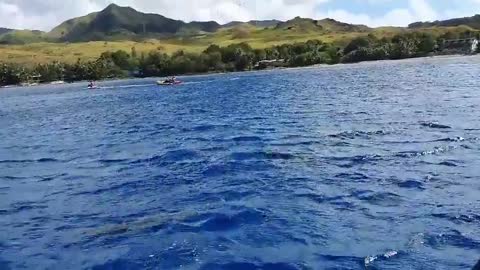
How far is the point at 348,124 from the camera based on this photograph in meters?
47.3

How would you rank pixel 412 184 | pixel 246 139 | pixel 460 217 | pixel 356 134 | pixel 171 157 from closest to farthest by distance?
1. pixel 460 217
2. pixel 412 184
3. pixel 171 157
4. pixel 356 134
5. pixel 246 139

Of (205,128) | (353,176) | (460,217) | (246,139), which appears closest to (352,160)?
(353,176)

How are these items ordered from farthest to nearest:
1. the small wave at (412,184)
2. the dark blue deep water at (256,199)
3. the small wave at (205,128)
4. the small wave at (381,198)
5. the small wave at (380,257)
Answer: the small wave at (205,128) < the small wave at (412,184) < the small wave at (381,198) < the dark blue deep water at (256,199) < the small wave at (380,257)

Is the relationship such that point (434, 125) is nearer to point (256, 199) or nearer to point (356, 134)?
point (356, 134)

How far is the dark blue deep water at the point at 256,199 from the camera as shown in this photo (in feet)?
61.1

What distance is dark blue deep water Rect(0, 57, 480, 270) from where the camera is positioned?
61.1 ft

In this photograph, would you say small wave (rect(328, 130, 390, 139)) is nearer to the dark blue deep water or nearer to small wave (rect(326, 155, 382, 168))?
the dark blue deep water

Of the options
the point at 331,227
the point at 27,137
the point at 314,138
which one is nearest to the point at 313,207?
the point at 331,227

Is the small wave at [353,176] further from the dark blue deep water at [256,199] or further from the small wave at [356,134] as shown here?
the small wave at [356,134]

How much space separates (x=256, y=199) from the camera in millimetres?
25266

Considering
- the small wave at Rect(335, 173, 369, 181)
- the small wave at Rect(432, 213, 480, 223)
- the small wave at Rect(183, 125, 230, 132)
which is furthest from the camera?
the small wave at Rect(183, 125, 230, 132)

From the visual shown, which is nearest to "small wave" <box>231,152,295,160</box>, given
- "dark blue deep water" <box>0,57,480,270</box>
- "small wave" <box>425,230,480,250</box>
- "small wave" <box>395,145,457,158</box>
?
"dark blue deep water" <box>0,57,480,270</box>

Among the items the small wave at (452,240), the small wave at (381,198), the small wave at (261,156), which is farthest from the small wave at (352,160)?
the small wave at (452,240)

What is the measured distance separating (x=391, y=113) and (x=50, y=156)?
1210 inches
